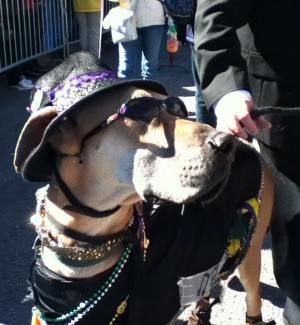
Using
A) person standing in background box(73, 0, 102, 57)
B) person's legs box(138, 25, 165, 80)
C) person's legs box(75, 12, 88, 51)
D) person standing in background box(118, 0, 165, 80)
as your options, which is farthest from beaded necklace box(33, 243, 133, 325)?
person's legs box(75, 12, 88, 51)

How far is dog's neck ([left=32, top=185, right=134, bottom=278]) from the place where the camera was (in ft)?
6.77

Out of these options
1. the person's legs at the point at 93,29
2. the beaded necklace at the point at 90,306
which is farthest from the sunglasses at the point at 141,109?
the person's legs at the point at 93,29

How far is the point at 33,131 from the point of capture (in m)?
2.02

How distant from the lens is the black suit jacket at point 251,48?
204 centimetres

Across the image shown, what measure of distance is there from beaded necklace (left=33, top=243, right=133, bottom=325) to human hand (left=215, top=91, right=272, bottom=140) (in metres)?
0.56

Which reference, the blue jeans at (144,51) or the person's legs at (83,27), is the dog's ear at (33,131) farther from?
the person's legs at (83,27)

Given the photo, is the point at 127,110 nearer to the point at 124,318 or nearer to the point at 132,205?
the point at 132,205

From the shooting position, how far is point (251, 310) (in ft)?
9.52

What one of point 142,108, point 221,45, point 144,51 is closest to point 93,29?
point 144,51

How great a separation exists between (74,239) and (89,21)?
5.57 meters

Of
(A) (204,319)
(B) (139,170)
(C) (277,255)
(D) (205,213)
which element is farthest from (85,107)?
(A) (204,319)

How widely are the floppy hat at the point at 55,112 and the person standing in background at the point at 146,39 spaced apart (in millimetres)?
3179

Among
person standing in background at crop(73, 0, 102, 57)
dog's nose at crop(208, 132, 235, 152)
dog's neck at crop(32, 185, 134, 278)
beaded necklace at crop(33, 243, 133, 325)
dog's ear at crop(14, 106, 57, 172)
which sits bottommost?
person standing in background at crop(73, 0, 102, 57)

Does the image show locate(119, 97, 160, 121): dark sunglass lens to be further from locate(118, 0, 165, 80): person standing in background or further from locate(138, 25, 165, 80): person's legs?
locate(138, 25, 165, 80): person's legs
